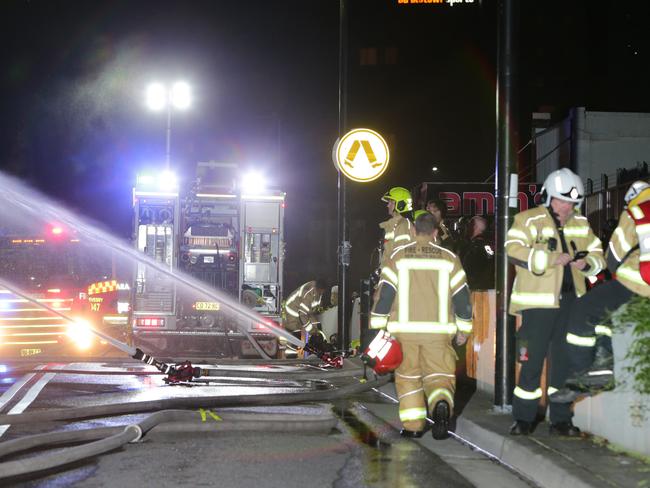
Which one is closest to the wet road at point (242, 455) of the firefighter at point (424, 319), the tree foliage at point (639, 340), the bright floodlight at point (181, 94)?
the firefighter at point (424, 319)

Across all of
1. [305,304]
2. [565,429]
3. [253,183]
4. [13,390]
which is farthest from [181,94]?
[565,429]

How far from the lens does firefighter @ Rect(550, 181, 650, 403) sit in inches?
249

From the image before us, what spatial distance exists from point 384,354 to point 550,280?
1396 mm

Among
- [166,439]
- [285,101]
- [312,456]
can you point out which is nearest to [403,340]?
[312,456]

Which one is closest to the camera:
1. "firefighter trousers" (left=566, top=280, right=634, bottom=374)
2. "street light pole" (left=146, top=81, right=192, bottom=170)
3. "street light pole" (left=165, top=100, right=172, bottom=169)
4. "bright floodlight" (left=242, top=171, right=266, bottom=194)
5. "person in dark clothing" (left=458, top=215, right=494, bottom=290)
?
"firefighter trousers" (left=566, top=280, right=634, bottom=374)

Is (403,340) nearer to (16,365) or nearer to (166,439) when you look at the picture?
(166,439)

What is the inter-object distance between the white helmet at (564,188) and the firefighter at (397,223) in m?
2.46

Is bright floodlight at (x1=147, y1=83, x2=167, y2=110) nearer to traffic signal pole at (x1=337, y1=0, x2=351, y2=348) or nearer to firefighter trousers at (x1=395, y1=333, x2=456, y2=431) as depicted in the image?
traffic signal pole at (x1=337, y1=0, x2=351, y2=348)

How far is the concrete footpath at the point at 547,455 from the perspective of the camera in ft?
17.9

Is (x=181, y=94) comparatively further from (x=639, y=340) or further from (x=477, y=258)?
(x=639, y=340)

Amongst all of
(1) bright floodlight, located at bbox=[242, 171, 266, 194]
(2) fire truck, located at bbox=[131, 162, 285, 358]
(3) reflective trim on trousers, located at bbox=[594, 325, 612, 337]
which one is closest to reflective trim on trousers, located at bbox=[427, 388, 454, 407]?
(3) reflective trim on trousers, located at bbox=[594, 325, 612, 337]

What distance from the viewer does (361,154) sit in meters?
13.2

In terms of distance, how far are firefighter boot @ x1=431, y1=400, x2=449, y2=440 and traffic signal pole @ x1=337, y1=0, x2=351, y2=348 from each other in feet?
21.4

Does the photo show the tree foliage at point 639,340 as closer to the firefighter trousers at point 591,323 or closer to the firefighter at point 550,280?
the firefighter trousers at point 591,323
